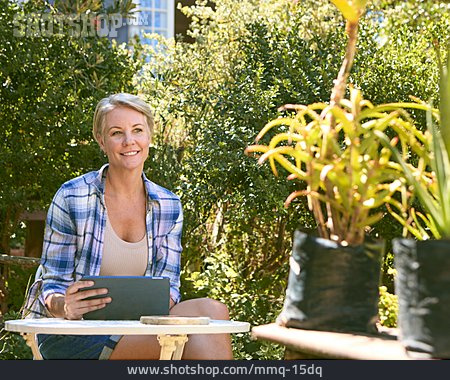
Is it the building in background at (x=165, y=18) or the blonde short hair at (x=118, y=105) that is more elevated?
the building in background at (x=165, y=18)

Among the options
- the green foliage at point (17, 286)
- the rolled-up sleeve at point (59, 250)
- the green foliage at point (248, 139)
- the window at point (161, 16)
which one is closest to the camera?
the rolled-up sleeve at point (59, 250)

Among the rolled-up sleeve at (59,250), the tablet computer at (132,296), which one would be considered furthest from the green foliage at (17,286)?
the tablet computer at (132,296)

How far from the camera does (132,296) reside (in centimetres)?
265

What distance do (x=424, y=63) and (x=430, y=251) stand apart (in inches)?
209

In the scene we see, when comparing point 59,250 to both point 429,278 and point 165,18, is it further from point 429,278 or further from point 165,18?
point 165,18

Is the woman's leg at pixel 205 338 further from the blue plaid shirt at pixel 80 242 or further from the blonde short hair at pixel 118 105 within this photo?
the blonde short hair at pixel 118 105

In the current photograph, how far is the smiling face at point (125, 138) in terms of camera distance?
10.6 feet

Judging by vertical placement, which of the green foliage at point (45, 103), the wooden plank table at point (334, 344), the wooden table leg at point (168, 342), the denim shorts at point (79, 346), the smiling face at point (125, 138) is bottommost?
the denim shorts at point (79, 346)

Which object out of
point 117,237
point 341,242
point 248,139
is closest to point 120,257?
point 117,237

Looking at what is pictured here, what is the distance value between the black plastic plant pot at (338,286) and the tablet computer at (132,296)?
1175 mm

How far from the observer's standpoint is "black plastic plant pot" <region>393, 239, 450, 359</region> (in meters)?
1.25

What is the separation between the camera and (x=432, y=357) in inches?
49.9

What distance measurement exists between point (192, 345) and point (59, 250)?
58 centimetres

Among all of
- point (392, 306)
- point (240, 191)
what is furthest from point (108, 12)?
point (392, 306)
